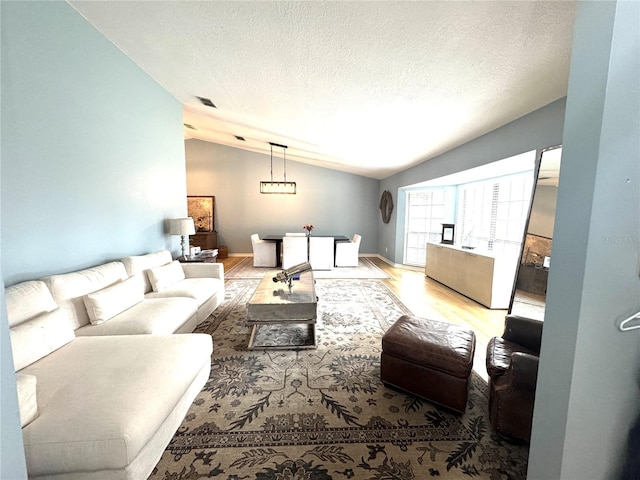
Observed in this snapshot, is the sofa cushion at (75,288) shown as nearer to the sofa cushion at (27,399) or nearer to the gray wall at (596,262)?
the sofa cushion at (27,399)

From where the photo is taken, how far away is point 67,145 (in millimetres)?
2350

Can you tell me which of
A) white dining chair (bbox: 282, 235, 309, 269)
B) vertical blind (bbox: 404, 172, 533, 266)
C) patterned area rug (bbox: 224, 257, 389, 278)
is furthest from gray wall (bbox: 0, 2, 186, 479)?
vertical blind (bbox: 404, 172, 533, 266)

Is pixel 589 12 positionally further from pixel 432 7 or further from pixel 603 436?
pixel 603 436

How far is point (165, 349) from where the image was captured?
1733 mm

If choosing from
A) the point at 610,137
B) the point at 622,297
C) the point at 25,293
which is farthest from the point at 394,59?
the point at 25,293

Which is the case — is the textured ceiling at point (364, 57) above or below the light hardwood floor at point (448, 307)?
above

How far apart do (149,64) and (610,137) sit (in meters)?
4.35

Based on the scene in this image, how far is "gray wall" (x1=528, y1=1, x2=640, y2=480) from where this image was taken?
75 cm

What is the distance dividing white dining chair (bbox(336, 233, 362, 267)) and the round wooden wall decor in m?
1.42

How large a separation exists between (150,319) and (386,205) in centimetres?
646

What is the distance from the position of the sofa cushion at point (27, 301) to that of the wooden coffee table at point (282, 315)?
1454 mm

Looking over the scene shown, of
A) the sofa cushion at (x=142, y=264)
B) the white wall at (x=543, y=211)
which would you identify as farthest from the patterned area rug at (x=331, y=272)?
the white wall at (x=543, y=211)

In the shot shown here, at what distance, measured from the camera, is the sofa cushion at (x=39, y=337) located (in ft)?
4.89

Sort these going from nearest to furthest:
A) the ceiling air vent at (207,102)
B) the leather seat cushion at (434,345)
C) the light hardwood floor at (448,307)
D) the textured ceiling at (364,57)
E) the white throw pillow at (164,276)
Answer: the textured ceiling at (364,57)
the leather seat cushion at (434,345)
the light hardwood floor at (448,307)
the white throw pillow at (164,276)
the ceiling air vent at (207,102)
